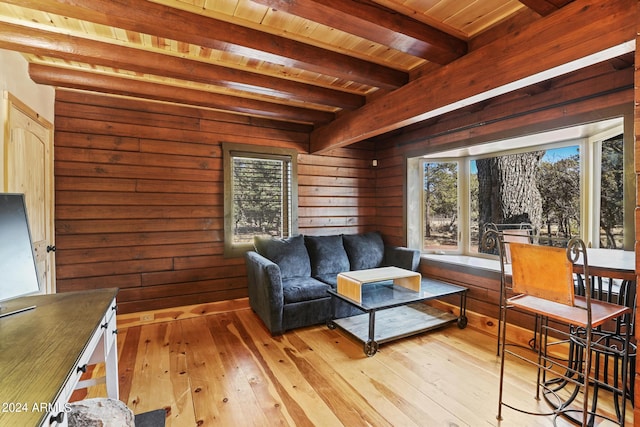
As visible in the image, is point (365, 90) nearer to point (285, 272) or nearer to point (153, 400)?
point (285, 272)

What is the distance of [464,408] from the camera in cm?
188

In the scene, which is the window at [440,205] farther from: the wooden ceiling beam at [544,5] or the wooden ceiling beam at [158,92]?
the wooden ceiling beam at [544,5]

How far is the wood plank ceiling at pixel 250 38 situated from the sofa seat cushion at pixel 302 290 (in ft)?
6.28

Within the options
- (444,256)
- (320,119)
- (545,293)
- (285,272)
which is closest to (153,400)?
(285,272)

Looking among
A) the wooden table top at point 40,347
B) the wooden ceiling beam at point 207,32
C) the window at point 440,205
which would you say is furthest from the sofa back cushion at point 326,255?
the wooden table top at point 40,347

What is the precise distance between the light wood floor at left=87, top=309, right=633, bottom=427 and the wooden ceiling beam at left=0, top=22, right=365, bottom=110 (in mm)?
2333

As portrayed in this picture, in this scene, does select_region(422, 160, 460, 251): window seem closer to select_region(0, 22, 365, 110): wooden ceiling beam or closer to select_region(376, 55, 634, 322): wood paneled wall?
select_region(376, 55, 634, 322): wood paneled wall

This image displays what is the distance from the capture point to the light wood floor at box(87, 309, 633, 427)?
5.95ft

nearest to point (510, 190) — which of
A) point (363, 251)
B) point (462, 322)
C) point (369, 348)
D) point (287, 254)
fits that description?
point (462, 322)

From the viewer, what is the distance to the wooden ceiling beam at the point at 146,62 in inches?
74.5

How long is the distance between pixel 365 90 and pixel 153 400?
3116 mm

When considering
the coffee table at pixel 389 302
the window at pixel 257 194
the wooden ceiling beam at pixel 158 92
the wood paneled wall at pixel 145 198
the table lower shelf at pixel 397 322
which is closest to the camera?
the wooden ceiling beam at pixel 158 92

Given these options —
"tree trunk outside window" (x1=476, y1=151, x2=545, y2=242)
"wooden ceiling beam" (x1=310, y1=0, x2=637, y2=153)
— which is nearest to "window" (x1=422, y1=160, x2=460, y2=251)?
"tree trunk outside window" (x1=476, y1=151, x2=545, y2=242)

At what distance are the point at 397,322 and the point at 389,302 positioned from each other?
62 centimetres
